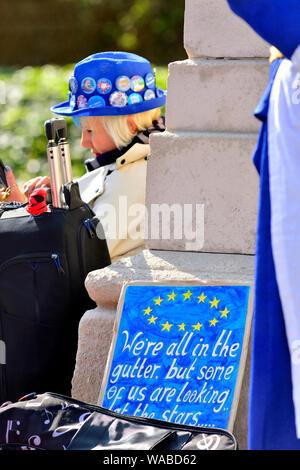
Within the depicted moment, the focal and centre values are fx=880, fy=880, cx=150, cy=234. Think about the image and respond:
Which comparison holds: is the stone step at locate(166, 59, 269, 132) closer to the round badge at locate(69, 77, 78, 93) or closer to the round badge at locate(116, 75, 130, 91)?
the round badge at locate(116, 75, 130, 91)

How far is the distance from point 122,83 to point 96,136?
0.87 feet

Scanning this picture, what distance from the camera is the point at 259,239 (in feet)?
7.23

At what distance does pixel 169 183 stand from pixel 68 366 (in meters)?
0.79

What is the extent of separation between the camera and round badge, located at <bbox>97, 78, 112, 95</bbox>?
3.78m

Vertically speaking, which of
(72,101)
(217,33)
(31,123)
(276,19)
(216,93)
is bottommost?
(31,123)

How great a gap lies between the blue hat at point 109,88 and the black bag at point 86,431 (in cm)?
148

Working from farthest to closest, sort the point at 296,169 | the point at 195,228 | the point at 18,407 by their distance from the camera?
the point at 195,228
the point at 18,407
the point at 296,169

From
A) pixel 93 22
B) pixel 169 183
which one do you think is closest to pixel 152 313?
pixel 169 183

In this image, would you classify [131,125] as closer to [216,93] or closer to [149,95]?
[149,95]

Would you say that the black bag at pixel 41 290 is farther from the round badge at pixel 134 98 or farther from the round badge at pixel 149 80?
the round badge at pixel 149 80

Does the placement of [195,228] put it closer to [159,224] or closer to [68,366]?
[159,224]

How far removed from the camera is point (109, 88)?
12.4 feet

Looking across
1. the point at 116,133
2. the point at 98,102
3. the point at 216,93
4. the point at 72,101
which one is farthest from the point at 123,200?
the point at 216,93
